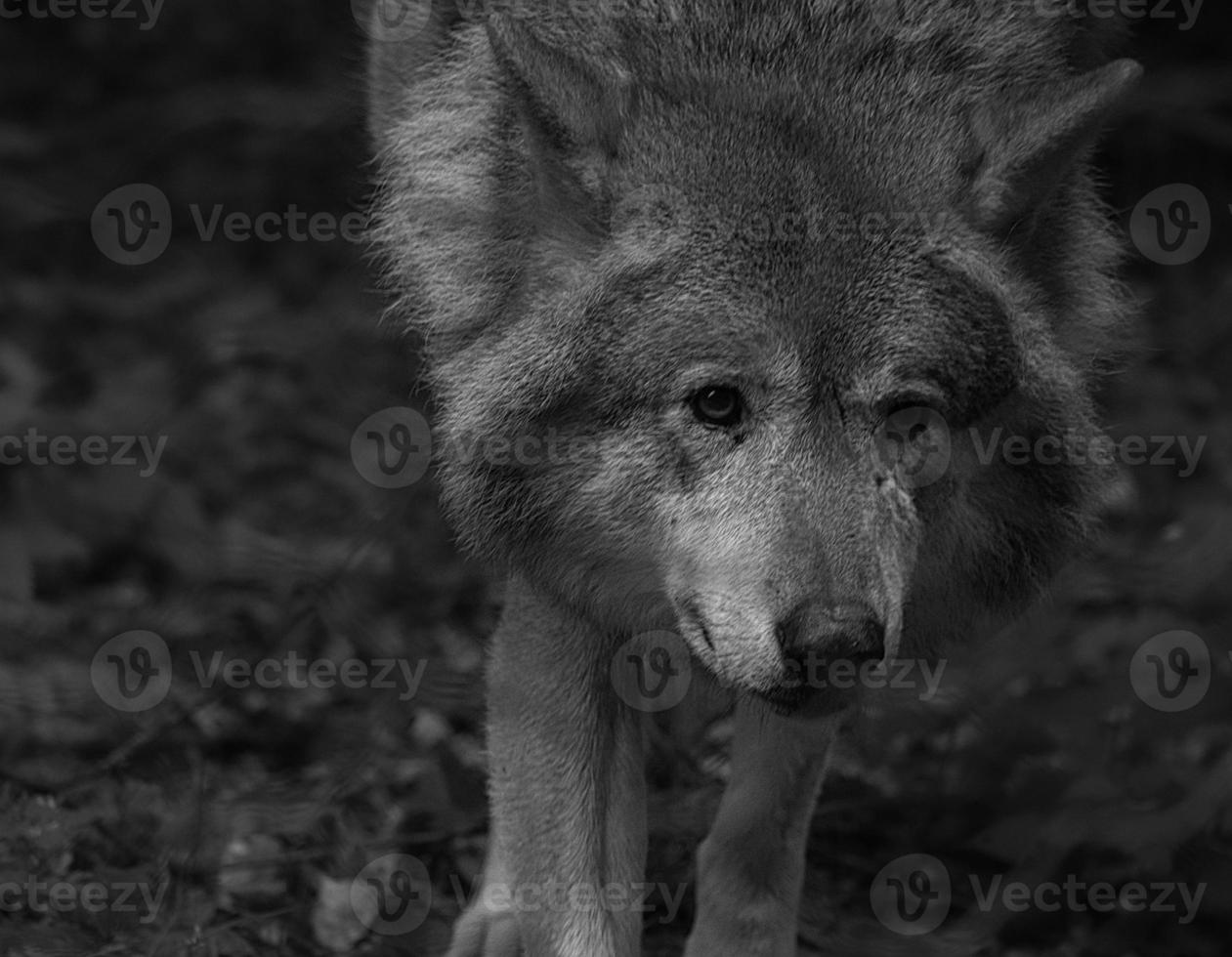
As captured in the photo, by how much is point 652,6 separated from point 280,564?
3.04 meters

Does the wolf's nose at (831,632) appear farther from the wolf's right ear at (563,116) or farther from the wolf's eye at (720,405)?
the wolf's right ear at (563,116)

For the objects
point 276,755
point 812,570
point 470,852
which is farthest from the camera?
point 276,755

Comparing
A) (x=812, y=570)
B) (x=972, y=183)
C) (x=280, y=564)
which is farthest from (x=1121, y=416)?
(x=812, y=570)

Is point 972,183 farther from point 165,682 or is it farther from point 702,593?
Answer: point 165,682

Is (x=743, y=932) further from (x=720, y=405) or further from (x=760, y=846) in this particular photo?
(x=720, y=405)

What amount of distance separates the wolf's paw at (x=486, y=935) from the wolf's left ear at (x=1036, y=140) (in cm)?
211

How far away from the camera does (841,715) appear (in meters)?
4.20

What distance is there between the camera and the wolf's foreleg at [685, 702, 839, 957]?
437 cm

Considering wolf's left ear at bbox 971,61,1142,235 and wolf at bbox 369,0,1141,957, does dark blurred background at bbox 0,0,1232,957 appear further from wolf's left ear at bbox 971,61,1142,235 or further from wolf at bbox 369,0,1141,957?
wolf's left ear at bbox 971,61,1142,235

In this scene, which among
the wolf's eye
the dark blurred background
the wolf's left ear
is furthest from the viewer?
the dark blurred background

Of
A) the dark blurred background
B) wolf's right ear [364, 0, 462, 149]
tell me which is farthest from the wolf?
the dark blurred background

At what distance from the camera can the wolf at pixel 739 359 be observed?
3629mm

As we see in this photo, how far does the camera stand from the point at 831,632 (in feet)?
11.0

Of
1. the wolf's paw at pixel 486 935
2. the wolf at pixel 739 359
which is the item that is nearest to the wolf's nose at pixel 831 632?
the wolf at pixel 739 359
